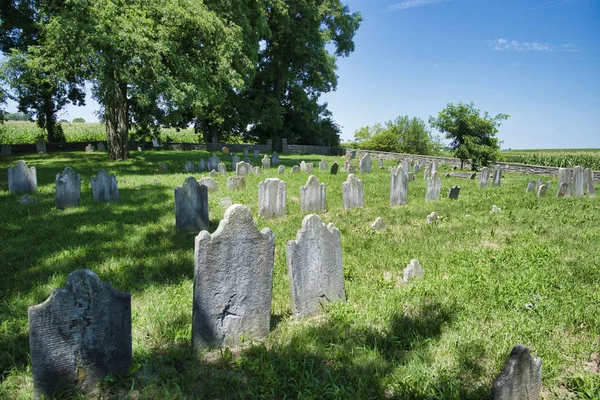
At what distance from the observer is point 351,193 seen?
9992mm

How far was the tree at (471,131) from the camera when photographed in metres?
21.1

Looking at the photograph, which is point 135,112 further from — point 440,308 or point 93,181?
point 440,308

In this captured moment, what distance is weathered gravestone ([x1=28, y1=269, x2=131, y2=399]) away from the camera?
269 cm

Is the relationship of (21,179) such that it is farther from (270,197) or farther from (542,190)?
(542,190)

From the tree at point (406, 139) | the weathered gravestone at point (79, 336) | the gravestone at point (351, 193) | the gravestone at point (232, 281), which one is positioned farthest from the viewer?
the tree at point (406, 139)

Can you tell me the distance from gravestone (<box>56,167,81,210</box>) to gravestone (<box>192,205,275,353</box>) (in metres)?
7.48

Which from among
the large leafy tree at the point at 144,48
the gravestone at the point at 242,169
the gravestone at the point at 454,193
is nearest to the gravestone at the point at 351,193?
the gravestone at the point at 454,193

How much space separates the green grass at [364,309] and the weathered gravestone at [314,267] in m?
0.18

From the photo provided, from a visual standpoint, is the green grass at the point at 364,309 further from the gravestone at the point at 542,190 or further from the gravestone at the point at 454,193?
the gravestone at the point at 542,190

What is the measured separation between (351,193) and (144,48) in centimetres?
1143

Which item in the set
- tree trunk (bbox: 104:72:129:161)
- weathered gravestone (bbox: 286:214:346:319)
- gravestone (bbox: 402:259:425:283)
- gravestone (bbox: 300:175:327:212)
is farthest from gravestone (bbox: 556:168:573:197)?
tree trunk (bbox: 104:72:129:161)

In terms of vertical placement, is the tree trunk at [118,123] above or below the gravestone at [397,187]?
above

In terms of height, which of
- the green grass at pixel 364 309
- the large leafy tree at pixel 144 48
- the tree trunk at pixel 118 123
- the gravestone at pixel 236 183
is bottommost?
the green grass at pixel 364 309

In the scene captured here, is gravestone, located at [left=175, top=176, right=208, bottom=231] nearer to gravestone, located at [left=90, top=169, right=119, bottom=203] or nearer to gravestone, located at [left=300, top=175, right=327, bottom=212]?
gravestone, located at [left=300, top=175, right=327, bottom=212]
